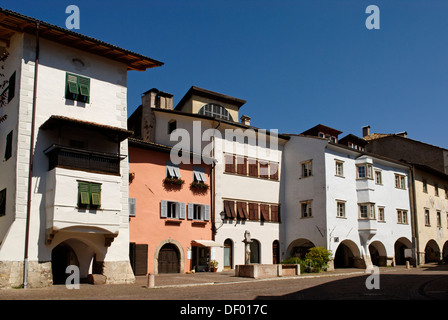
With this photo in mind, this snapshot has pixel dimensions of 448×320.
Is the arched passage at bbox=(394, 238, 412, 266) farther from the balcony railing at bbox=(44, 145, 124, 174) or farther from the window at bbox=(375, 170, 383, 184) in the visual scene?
the balcony railing at bbox=(44, 145, 124, 174)

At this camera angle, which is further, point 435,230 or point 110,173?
point 435,230

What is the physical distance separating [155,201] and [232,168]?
7393 millimetres

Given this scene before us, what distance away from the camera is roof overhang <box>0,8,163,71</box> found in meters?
22.0

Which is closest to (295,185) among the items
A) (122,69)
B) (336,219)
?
(336,219)

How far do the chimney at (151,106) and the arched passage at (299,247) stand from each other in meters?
13.8

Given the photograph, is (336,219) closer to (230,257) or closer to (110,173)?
(230,257)

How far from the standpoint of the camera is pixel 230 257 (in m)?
34.8

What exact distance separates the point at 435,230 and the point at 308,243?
603 inches

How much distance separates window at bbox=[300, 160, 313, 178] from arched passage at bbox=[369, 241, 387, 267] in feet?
28.0

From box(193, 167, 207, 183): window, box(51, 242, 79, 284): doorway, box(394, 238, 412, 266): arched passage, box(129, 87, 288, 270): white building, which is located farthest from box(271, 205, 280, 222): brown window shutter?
box(51, 242, 79, 284): doorway

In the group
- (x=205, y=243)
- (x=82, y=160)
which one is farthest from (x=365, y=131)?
(x=82, y=160)

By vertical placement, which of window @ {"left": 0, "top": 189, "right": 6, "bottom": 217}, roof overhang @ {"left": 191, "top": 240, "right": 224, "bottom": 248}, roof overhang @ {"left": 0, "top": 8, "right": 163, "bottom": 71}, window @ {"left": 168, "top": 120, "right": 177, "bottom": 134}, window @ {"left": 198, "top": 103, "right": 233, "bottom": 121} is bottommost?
roof overhang @ {"left": 191, "top": 240, "right": 224, "bottom": 248}
